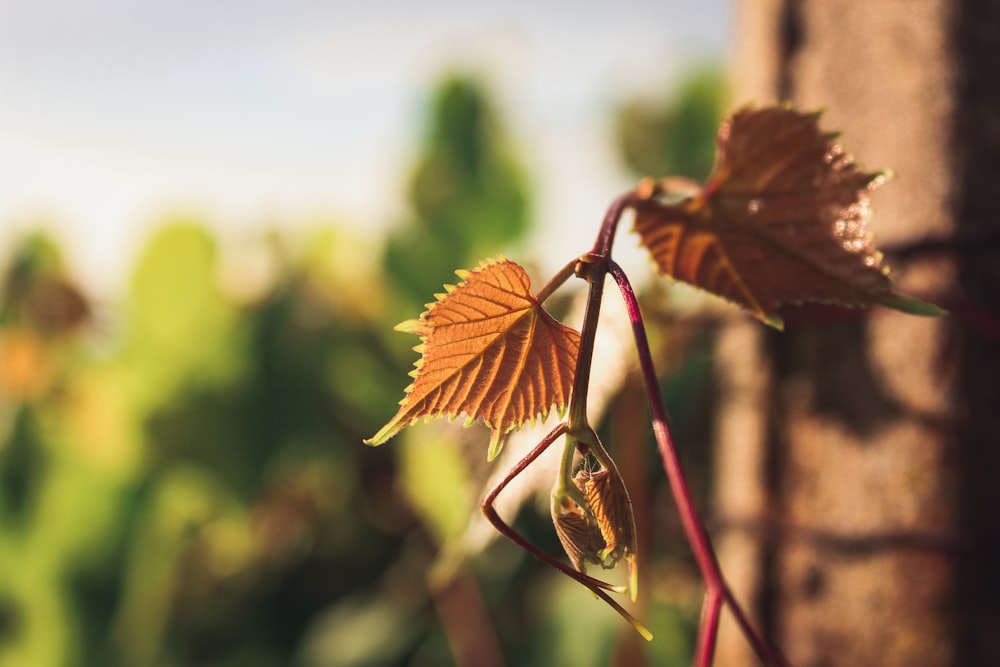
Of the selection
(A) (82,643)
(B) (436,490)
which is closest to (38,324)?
(A) (82,643)

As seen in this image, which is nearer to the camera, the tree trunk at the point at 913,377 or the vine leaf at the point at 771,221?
the vine leaf at the point at 771,221

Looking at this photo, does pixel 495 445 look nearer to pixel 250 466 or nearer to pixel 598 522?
pixel 598 522

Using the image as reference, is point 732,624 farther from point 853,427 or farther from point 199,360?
point 199,360

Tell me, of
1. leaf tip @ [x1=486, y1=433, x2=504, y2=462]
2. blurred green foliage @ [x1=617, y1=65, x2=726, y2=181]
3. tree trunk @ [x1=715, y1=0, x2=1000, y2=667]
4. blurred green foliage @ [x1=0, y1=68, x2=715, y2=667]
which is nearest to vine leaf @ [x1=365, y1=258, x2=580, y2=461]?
leaf tip @ [x1=486, y1=433, x2=504, y2=462]

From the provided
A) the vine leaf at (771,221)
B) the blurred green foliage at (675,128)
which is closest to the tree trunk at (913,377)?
the vine leaf at (771,221)

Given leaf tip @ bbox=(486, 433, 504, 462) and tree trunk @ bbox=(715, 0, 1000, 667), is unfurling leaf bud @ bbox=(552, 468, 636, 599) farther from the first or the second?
tree trunk @ bbox=(715, 0, 1000, 667)

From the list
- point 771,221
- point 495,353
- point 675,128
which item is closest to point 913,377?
point 771,221

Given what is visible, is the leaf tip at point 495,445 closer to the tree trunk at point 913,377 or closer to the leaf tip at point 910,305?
the leaf tip at point 910,305
